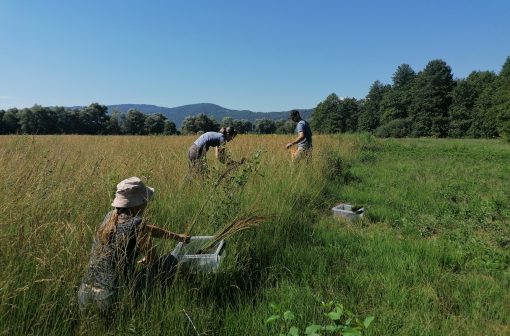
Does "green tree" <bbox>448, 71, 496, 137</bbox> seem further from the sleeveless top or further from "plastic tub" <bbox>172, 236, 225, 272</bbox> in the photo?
the sleeveless top

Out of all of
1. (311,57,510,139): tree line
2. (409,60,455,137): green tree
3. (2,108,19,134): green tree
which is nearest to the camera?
(2,108,19,134): green tree

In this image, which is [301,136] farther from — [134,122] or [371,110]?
[371,110]

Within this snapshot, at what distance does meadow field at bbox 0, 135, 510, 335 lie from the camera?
216 centimetres

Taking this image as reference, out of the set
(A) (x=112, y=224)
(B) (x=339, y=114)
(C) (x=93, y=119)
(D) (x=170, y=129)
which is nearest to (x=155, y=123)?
(C) (x=93, y=119)

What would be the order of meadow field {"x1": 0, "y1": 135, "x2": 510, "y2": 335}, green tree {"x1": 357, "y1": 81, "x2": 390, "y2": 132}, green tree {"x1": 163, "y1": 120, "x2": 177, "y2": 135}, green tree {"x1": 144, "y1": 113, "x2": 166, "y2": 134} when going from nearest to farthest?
meadow field {"x1": 0, "y1": 135, "x2": 510, "y2": 335} → green tree {"x1": 163, "y1": 120, "x2": 177, "y2": 135} → green tree {"x1": 144, "y1": 113, "x2": 166, "y2": 134} → green tree {"x1": 357, "y1": 81, "x2": 390, "y2": 132}

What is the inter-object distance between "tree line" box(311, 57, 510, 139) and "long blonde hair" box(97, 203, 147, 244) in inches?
1587

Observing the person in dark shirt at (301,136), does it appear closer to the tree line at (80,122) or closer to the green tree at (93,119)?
the tree line at (80,122)

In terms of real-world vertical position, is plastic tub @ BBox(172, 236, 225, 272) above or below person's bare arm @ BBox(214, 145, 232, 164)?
below

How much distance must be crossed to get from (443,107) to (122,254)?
6279 centimetres

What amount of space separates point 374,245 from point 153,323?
2.66 meters

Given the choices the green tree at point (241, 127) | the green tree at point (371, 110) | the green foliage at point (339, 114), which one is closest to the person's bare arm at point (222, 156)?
the green tree at point (241, 127)

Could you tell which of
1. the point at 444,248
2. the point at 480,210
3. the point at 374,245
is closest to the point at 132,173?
the point at 374,245

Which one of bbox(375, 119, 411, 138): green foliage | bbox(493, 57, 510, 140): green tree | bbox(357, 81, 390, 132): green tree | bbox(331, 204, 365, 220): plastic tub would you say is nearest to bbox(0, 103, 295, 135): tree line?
bbox(493, 57, 510, 140): green tree

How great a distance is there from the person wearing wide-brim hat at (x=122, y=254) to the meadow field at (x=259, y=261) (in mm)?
101
